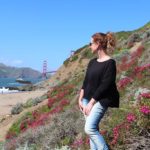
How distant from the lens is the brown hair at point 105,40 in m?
7.18

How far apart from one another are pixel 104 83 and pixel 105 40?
0.71 meters

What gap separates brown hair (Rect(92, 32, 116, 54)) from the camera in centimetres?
718

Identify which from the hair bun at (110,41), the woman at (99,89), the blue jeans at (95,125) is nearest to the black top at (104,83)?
the woman at (99,89)

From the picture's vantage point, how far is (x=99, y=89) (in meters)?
6.96

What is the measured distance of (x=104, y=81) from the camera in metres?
6.95

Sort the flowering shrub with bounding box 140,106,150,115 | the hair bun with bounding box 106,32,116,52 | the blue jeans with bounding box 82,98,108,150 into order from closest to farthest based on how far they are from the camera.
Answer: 1. the blue jeans with bounding box 82,98,108,150
2. the hair bun with bounding box 106,32,116,52
3. the flowering shrub with bounding box 140,106,150,115

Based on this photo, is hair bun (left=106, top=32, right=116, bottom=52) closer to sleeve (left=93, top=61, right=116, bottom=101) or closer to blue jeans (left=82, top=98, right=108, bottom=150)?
sleeve (left=93, top=61, right=116, bottom=101)

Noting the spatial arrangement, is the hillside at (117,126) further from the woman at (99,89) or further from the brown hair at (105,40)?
the brown hair at (105,40)

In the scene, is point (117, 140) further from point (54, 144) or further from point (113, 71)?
point (54, 144)

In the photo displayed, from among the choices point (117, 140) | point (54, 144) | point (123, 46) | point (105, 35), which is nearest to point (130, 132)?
point (117, 140)

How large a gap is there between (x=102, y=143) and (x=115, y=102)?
2.15 ft

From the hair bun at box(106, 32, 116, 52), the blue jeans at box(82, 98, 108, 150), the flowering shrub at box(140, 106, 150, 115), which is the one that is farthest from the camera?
the flowering shrub at box(140, 106, 150, 115)

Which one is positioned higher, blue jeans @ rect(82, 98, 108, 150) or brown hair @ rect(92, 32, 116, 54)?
brown hair @ rect(92, 32, 116, 54)

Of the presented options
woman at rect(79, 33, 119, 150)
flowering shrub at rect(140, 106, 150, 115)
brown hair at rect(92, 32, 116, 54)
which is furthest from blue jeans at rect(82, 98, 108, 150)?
flowering shrub at rect(140, 106, 150, 115)
